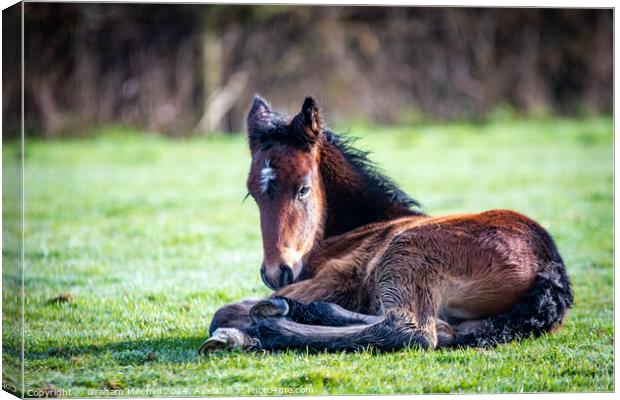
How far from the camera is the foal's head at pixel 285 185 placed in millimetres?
6051

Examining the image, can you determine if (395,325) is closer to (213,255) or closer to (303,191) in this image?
(303,191)

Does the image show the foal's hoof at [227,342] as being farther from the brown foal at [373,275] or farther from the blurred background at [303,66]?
the blurred background at [303,66]

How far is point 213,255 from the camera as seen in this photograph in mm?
9477

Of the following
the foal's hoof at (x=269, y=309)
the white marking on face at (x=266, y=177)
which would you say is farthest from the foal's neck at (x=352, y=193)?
the foal's hoof at (x=269, y=309)

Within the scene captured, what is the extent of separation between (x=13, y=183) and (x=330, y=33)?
1227 centimetres

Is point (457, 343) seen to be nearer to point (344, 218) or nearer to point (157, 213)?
point (344, 218)

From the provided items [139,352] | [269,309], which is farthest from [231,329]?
[139,352]

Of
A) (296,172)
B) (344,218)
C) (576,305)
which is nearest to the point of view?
(296,172)

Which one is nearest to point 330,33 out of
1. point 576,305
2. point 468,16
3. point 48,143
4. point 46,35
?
point 468,16

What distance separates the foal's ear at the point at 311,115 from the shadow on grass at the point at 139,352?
1605 mm

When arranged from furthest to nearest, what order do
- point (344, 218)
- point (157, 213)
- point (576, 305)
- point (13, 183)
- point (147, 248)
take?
point (157, 213)
point (147, 248)
point (576, 305)
point (344, 218)
point (13, 183)

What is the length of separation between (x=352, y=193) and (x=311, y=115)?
0.82 metres

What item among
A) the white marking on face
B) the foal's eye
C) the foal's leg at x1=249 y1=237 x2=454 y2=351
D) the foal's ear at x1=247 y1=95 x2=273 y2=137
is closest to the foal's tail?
the foal's leg at x1=249 y1=237 x2=454 y2=351

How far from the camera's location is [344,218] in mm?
6840
